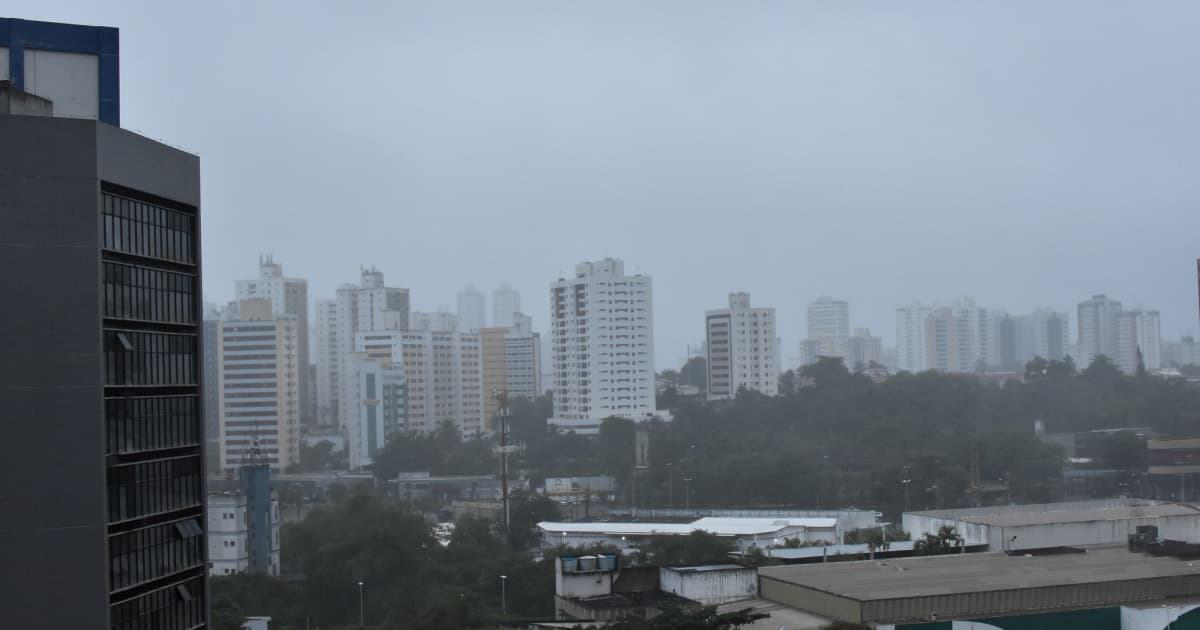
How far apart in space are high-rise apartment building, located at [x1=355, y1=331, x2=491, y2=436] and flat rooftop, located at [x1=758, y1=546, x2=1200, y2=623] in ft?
86.2

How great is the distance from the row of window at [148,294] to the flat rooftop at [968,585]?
5.14 metres

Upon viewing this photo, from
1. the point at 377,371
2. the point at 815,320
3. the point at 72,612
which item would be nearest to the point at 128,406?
the point at 72,612

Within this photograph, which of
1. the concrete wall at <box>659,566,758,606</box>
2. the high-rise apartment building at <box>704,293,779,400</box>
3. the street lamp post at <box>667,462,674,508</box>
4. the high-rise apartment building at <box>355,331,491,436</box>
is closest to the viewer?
the concrete wall at <box>659,566,758,606</box>

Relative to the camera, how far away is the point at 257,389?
110 ft

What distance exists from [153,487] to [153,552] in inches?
10.5

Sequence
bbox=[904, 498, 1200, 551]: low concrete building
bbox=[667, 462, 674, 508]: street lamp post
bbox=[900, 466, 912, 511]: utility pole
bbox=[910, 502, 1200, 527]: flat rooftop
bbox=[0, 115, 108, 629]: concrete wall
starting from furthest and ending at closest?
bbox=[667, 462, 674, 508]: street lamp post
bbox=[900, 466, 912, 511]: utility pole
bbox=[910, 502, 1200, 527]: flat rooftop
bbox=[904, 498, 1200, 551]: low concrete building
bbox=[0, 115, 108, 629]: concrete wall

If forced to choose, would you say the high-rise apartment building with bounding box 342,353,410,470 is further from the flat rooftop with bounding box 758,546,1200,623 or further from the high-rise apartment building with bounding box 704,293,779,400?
the flat rooftop with bounding box 758,546,1200,623

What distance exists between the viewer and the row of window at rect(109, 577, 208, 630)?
198 inches

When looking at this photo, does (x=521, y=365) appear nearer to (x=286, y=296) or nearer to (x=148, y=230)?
(x=286, y=296)

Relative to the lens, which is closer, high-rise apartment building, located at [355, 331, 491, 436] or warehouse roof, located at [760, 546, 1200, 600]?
warehouse roof, located at [760, 546, 1200, 600]

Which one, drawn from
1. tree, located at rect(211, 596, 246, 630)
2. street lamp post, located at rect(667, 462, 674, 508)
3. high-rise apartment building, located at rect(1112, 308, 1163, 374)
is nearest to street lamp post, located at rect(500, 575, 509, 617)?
tree, located at rect(211, 596, 246, 630)

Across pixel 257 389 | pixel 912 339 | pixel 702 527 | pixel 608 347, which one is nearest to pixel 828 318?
pixel 912 339

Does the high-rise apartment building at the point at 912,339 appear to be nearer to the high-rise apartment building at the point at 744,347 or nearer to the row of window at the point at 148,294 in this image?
the high-rise apartment building at the point at 744,347

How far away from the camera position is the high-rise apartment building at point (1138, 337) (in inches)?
2598
